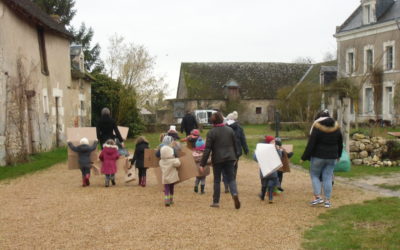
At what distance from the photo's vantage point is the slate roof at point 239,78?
54.8 m

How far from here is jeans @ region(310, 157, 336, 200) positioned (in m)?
9.43

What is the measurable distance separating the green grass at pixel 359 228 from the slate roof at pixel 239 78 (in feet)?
147

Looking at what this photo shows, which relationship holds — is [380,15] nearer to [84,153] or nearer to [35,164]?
[35,164]

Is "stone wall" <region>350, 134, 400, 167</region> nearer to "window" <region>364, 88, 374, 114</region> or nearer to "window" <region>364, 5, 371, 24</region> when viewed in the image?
"window" <region>364, 88, 374, 114</region>

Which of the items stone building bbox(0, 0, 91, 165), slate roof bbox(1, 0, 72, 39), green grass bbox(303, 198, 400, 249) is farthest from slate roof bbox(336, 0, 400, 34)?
→ green grass bbox(303, 198, 400, 249)

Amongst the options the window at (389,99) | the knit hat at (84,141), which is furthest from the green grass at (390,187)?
the window at (389,99)

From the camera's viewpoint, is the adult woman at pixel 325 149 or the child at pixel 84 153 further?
the child at pixel 84 153

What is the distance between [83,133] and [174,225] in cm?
589

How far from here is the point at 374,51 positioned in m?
37.0

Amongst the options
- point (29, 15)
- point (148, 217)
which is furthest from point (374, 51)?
point (148, 217)

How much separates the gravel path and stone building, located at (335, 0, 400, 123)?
25011 mm

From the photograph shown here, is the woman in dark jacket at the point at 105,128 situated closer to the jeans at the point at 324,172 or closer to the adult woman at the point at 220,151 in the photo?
the adult woman at the point at 220,151

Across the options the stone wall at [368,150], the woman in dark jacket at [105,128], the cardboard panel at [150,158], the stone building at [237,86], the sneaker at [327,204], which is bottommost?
the sneaker at [327,204]

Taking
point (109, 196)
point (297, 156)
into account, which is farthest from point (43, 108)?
point (109, 196)
